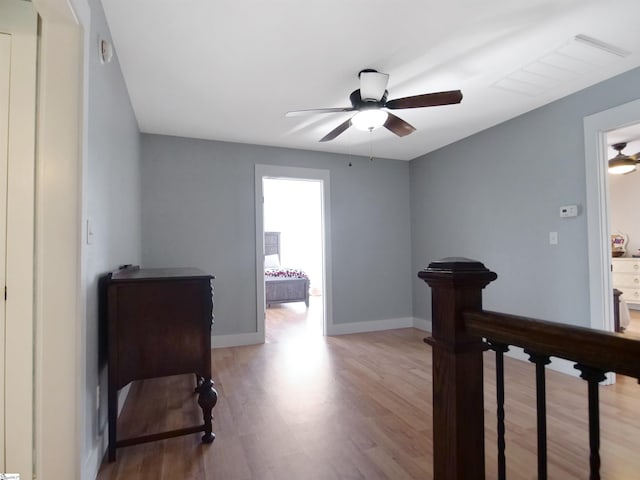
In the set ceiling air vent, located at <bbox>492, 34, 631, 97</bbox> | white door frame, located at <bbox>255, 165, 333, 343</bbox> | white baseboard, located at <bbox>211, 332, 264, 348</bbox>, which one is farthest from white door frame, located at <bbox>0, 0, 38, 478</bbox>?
ceiling air vent, located at <bbox>492, 34, 631, 97</bbox>

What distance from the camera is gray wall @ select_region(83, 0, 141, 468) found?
1.57 metres

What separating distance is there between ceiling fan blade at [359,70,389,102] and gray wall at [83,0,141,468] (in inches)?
63.3

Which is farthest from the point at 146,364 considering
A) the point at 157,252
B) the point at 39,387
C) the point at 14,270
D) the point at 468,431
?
the point at 157,252

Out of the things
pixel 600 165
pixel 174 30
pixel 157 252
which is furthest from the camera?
pixel 157 252

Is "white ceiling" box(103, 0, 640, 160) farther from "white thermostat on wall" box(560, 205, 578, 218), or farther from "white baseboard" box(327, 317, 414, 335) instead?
"white baseboard" box(327, 317, 414, 335)

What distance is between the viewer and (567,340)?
2.04ft

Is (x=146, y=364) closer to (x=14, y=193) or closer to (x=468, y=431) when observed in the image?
(x=14, y=193)

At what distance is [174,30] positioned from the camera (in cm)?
202

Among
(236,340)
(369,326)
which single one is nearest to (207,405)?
(236,340)

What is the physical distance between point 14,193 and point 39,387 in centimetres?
78


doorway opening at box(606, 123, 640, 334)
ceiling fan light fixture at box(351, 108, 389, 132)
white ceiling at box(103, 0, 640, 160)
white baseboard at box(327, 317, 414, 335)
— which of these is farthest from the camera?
doorway opening at box(606, 123, 640, 334)

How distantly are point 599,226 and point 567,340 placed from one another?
9.08 ft

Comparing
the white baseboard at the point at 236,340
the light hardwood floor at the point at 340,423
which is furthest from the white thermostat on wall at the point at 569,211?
the white baseboard at the point at 236,340

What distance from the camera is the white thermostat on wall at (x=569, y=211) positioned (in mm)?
2871
